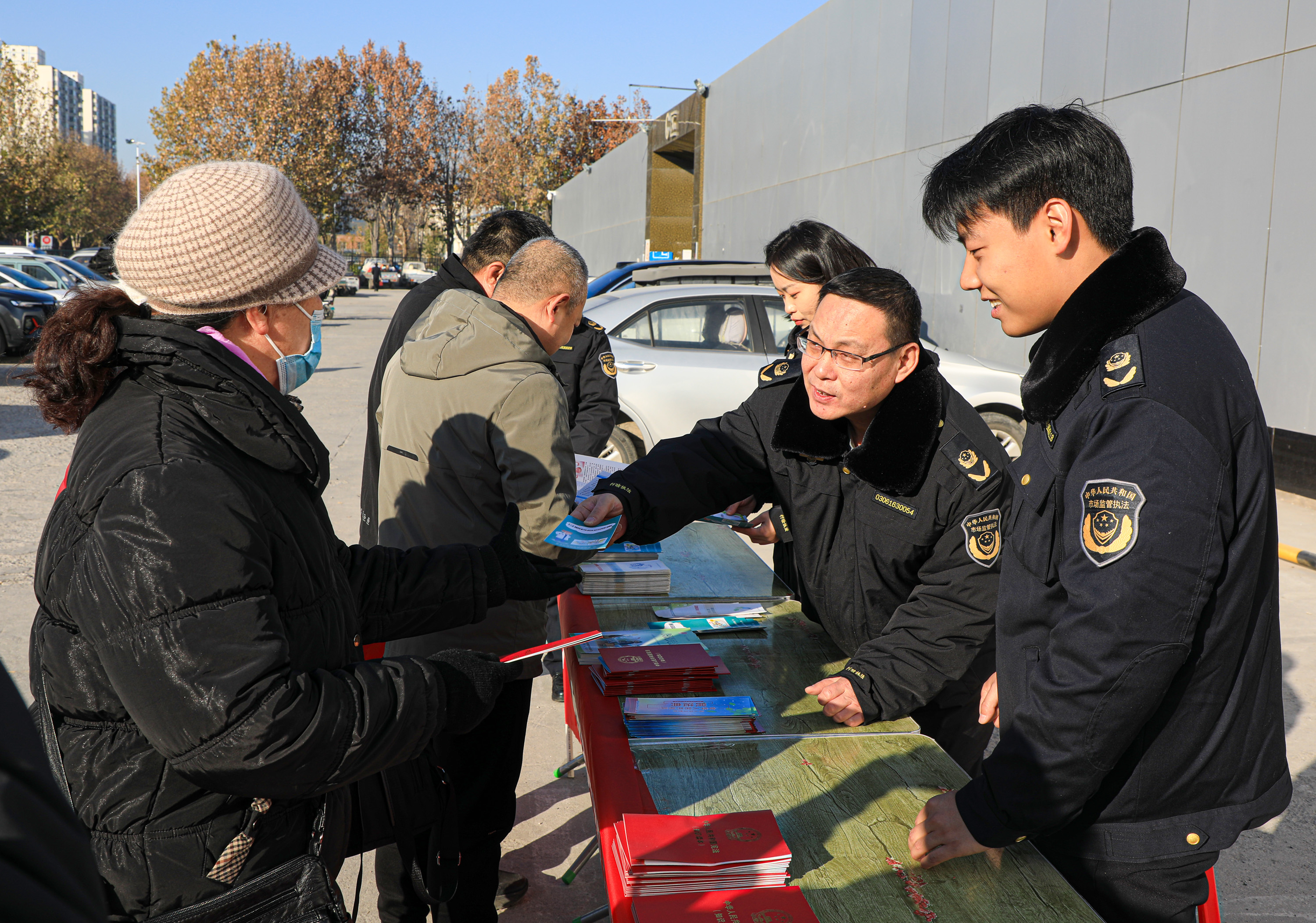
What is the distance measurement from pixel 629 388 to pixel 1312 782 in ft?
17.3

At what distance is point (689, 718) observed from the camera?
84.3 inches

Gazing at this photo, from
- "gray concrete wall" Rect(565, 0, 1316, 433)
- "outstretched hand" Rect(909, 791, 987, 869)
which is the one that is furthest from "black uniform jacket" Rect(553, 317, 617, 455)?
"gray concrete wall" Rect(565, 0, 1316, 433)

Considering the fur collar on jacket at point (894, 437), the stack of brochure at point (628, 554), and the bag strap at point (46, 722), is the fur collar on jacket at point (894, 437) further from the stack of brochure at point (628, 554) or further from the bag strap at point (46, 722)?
the bag strap at point (46, 722)

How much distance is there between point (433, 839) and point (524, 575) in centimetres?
63

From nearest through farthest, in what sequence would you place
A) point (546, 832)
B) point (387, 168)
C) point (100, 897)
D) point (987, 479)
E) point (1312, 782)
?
point (100, 897) → point (987, 479) → point (546, 832) → point (1312, 782) → point (387, 168)

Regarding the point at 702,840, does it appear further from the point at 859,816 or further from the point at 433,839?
the point at 433,839

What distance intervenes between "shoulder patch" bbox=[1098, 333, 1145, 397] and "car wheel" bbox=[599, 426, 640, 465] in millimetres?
6140

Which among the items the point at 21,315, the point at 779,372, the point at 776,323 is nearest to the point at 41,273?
the point at 21,315

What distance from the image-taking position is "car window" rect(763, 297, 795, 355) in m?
8.02

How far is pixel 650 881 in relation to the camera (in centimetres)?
152

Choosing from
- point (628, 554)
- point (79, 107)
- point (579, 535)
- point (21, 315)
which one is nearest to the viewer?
point (579, 535)

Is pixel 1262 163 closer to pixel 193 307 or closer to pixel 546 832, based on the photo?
pixel 546 832

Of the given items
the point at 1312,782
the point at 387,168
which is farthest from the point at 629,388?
the point at 387,168

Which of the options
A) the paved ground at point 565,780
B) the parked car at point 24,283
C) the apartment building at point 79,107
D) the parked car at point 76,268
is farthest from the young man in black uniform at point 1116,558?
the apartment building at point 79,107
